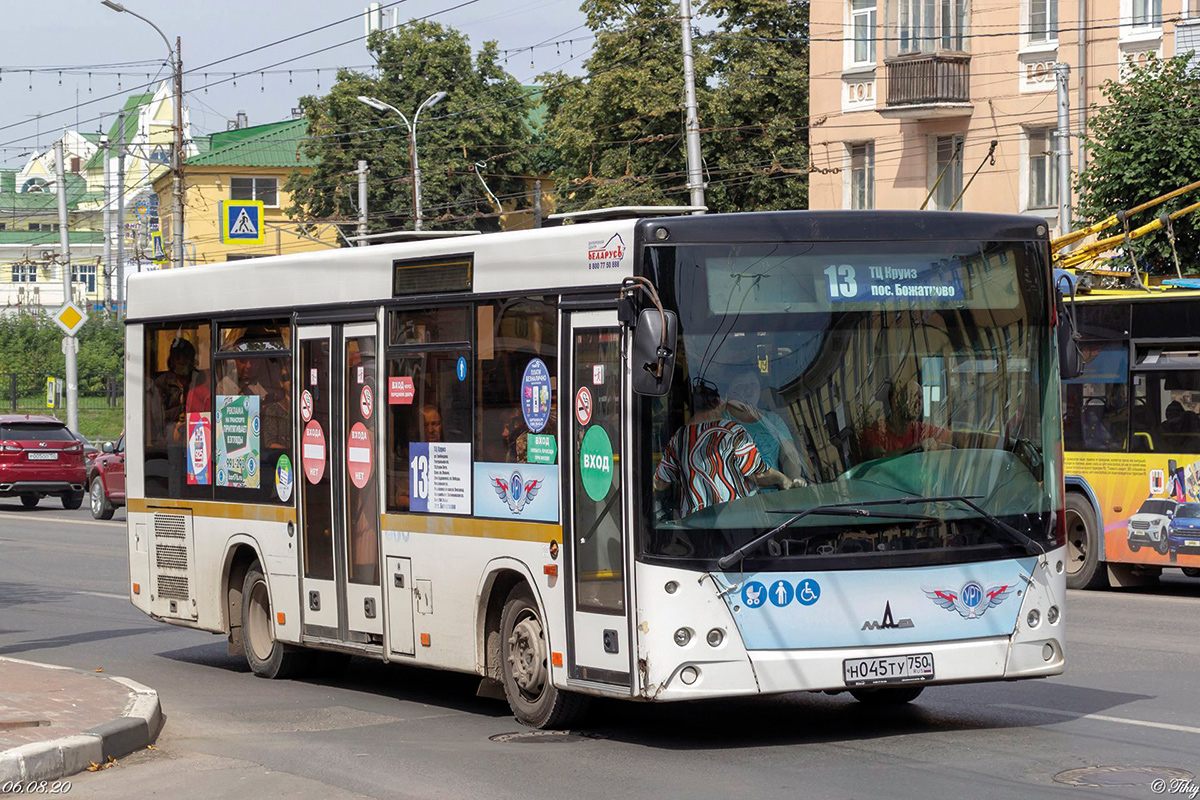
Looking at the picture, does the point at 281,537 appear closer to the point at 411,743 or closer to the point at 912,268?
the point at 411,743

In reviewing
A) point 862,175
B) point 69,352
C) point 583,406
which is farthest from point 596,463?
point 69,352

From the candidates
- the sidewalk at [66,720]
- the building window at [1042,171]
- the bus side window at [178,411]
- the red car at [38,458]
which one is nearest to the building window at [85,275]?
the red car at [38,458]

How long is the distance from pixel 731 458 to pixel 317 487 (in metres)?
3.88

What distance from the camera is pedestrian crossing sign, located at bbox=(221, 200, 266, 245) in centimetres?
3906

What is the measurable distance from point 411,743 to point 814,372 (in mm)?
2955

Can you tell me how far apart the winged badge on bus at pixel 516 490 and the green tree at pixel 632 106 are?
4122 centimetres

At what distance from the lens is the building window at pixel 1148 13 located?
3656cm

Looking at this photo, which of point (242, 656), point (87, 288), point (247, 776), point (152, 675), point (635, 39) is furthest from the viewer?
point (87, 288)

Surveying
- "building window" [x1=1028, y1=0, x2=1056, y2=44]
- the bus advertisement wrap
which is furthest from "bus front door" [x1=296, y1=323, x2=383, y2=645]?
"building window" [x1=1028, y1=0, x2=1056, y2=44]

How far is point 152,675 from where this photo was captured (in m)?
13.2

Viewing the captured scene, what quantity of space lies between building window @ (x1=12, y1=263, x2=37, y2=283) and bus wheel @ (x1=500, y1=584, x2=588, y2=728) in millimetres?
120049

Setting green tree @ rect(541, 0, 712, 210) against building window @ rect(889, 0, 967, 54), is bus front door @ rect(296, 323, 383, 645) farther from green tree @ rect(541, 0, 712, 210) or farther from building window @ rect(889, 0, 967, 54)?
green tree @ rect(541, 0, 712, 210)

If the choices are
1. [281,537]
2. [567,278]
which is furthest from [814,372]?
[281,537]

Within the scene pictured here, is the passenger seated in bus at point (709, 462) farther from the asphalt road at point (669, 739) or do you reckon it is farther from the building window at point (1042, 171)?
the building window at point (1042, 171)
